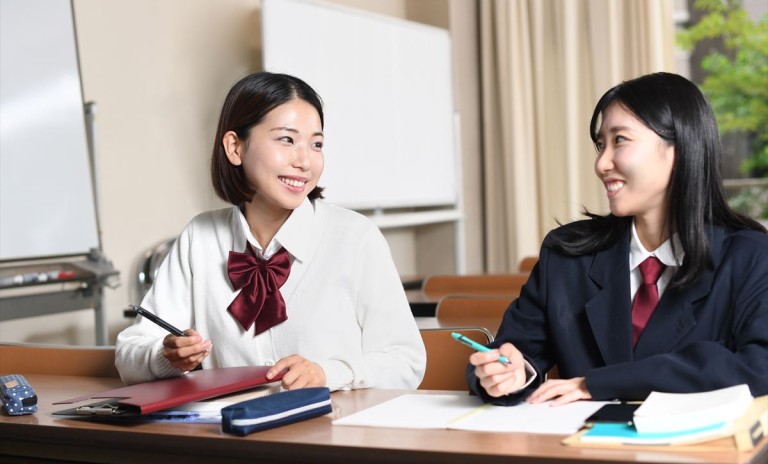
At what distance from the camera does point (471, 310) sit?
10.4 ft

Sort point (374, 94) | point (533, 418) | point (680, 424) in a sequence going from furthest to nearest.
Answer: point (374, 94) → point (533, 418) → point (680, 424)

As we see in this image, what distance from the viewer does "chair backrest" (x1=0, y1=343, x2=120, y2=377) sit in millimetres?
2461

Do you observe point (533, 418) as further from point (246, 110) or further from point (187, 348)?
point (246, 110)

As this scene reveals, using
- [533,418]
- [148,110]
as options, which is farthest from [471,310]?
[148,110]

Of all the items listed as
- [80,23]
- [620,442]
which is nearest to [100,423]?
[620,442]

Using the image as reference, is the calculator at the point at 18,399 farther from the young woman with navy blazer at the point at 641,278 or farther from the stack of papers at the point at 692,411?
the stack of papers at the point at 692,411

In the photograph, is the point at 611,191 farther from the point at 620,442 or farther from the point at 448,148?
the point at 448,148

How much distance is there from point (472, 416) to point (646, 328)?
45cm

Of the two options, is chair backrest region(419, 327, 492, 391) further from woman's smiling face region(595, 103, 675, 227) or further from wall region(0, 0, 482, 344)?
wall region(0, 0, 482, 344)

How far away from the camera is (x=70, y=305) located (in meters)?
3.74

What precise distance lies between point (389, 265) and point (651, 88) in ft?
2.26

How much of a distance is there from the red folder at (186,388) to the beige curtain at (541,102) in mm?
4523

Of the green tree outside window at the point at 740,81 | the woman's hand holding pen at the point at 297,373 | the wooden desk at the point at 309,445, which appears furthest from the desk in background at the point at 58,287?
the green tree outside window at the point at 740,81

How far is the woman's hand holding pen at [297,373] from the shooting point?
6.16ft
